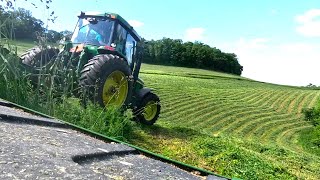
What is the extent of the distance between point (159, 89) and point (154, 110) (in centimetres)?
1873

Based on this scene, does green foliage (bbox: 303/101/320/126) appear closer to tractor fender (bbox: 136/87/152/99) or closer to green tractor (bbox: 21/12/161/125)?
green tractor (bbox: 21/12/161/125)

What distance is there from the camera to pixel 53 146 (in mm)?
2066

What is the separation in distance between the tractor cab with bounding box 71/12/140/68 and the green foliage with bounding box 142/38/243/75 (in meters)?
69.2

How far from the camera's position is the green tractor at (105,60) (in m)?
7.02

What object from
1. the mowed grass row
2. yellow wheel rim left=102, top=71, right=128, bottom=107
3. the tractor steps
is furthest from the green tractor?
the mowed grass row

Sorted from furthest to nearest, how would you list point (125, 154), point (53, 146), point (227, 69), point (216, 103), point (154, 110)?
1. point (227, 69)
2. point (216, 103)
3. point (154, 110)
4. point (125, 154)
5. point (53, 146)

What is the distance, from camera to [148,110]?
9.43m

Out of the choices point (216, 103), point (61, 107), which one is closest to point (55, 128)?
point (61, 107)

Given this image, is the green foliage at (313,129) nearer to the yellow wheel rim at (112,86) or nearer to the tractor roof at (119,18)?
the tractor roof at (119,18)

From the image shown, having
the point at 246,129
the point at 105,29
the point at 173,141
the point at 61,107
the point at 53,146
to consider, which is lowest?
the point at 246,129

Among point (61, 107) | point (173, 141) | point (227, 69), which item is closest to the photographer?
point (61, 107)

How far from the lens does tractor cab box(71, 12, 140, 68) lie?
27.8 feet

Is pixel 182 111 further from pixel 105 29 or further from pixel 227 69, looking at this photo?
pixel 227 69

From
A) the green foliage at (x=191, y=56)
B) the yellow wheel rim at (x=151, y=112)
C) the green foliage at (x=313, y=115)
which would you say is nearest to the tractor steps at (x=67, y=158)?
the yellow wheel rim at (x=151, y=112)
